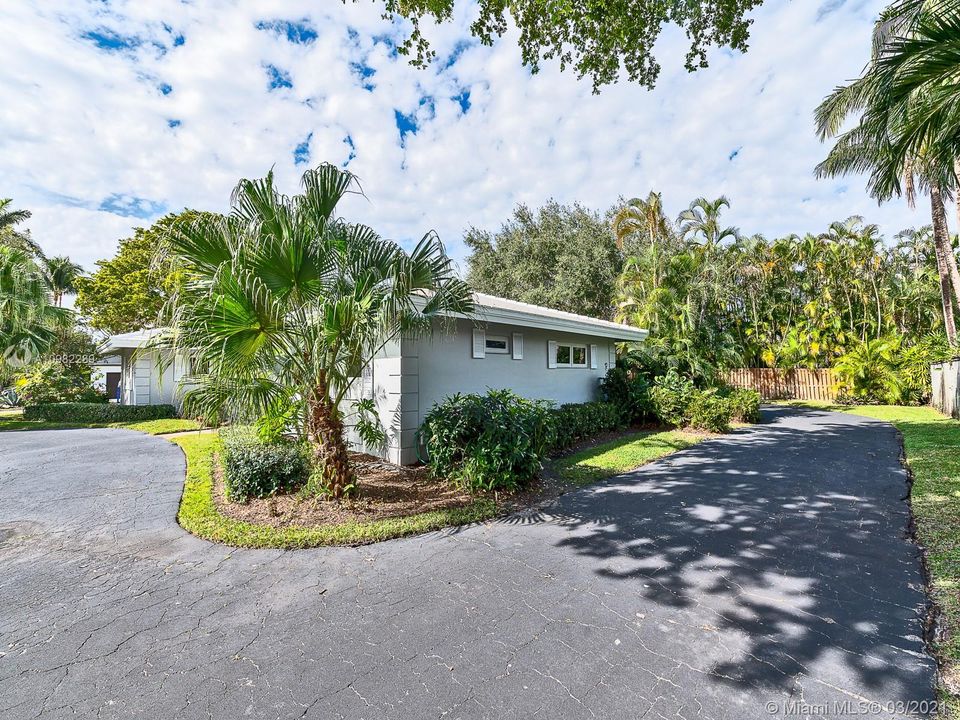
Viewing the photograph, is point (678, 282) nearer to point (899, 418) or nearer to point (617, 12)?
point (899, 418)

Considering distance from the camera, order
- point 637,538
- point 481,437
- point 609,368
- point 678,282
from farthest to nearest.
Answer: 1. point 678,282
2. point 609,368
3. point 481,437
4. point 637,538

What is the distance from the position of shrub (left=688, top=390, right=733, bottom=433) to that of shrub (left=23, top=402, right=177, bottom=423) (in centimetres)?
1728

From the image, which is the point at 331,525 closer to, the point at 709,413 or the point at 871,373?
the point at 709,413

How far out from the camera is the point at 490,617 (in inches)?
118

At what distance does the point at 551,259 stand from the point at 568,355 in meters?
15.0

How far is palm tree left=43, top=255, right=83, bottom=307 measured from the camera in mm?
20225

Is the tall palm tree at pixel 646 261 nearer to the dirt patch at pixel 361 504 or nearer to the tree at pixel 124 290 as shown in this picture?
the dirt patch at pixel 361 504

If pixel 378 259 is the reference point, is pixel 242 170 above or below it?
above

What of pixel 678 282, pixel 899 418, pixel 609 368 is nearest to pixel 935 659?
pixel 609 368

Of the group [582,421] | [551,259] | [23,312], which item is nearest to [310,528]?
[582,421]

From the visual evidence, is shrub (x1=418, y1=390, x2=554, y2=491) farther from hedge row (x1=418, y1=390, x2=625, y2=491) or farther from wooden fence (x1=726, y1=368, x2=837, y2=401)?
wooden fence (x1=726, y1=368, x2=837, y2=401)

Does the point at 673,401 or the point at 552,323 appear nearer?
the point at 552,323

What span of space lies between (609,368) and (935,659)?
10.4 metres

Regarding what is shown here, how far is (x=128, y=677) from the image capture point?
7.97 feet
